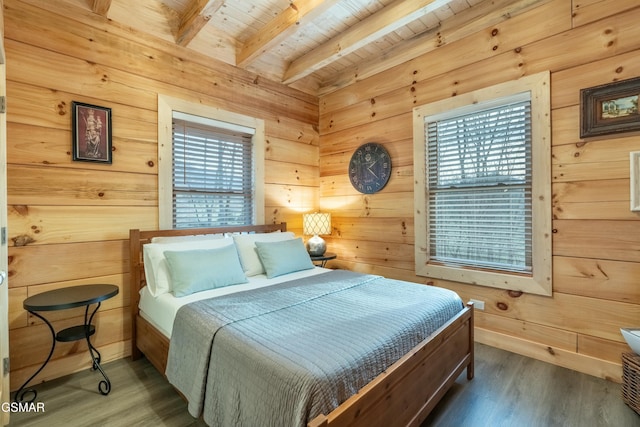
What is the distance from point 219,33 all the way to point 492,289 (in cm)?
355

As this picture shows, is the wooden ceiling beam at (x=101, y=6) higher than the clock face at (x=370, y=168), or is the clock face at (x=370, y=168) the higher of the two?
the wooden ceiling beam at (x=101, y=6)

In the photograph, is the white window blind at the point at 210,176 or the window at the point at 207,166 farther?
the white window blind at the point at 210,176

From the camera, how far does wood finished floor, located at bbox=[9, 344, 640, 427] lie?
1678 millimetres

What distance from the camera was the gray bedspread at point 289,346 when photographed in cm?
111

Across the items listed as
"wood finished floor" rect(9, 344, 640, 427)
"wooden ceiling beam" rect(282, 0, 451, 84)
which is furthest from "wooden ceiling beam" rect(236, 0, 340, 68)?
"wood finished floor" rect(9, 344, 640, 427)

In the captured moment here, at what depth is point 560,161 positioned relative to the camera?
224 cm

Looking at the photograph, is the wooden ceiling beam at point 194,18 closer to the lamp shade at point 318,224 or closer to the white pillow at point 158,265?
the white pillow at point 158,265

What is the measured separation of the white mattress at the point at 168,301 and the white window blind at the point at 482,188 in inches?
63.5

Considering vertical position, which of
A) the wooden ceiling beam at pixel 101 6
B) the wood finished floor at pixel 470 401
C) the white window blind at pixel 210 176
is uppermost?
the wooden ceiling beam at pixel 101 6

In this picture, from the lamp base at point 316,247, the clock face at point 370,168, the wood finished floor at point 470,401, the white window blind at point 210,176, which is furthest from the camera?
the lamp base at point 316,247

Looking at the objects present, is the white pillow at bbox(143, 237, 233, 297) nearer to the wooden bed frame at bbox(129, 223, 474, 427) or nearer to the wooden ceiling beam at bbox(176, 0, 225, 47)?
the wooden bed frame at bbox(129, 223, 474, 427)

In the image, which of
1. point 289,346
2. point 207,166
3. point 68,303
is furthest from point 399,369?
point 207,166

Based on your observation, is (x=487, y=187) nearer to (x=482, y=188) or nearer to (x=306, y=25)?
(x=482, y=188)

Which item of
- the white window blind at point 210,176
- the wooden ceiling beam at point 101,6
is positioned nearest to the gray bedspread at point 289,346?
the white window blind at point 210,176
